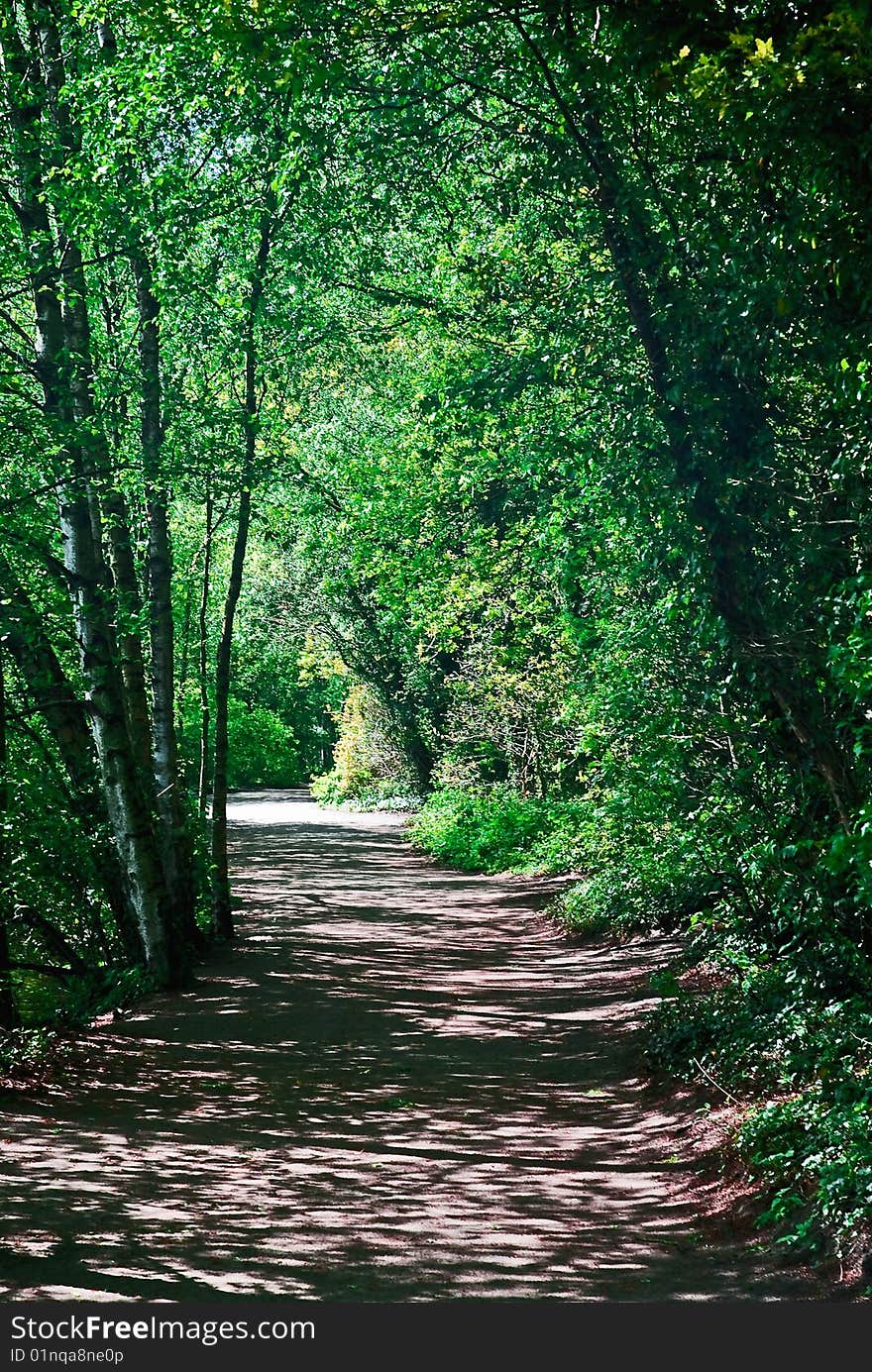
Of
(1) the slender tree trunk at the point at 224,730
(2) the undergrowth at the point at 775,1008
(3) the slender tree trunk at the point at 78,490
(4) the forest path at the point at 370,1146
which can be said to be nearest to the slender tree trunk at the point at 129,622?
(3) the slender tree trunk at the point at 78,490

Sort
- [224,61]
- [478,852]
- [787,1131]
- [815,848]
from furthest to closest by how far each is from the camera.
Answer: [478,852]
[224,61]
[815,848]
[787,1131]

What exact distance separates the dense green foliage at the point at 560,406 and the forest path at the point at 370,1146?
757mm

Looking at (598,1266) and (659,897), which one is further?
(659,897)

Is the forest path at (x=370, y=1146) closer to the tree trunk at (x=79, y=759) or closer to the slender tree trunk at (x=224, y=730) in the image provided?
the slender tree trunk at (x=224, y=730)

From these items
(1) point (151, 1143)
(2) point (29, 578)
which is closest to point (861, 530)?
(1) point (151, 1143)

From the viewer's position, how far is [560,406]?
963 centimetres

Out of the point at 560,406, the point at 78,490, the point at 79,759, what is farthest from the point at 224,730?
the point at 560,406

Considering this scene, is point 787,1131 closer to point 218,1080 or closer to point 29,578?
point 218,1080

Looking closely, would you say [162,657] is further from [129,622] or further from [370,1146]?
[370,1146]

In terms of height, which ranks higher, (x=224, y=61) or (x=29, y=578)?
(x=224, y=61)

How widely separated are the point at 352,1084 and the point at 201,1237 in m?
3.38

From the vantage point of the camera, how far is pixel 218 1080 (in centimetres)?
878

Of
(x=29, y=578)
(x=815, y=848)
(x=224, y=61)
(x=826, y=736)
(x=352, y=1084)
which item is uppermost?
(x=224, y=61)

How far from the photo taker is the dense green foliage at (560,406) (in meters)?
6.11
